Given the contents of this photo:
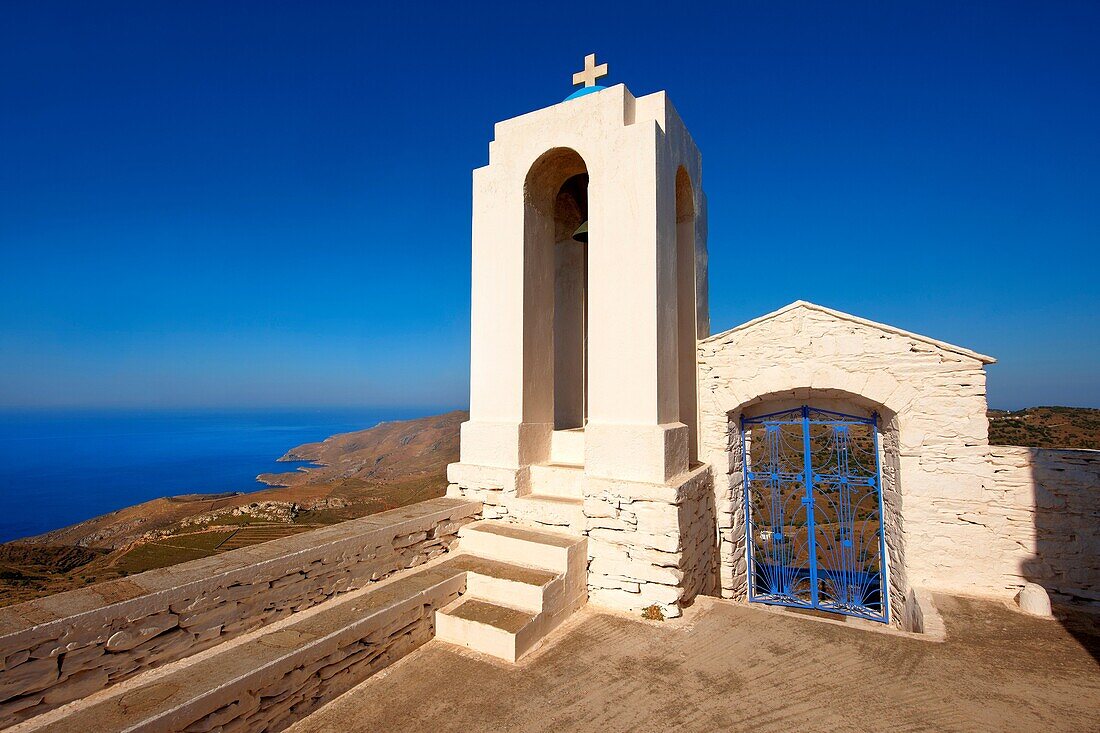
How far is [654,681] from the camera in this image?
3.79 m

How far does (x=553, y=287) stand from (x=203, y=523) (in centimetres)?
533

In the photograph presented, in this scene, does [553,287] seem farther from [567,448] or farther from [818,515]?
[818,515]

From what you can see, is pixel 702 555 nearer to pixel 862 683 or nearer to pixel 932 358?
pixel 862 683

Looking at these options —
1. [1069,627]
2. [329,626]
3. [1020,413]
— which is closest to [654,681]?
[329,626]

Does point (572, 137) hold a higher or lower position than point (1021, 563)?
higher

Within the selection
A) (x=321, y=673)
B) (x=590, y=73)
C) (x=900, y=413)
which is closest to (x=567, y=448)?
(x=321, y=673)

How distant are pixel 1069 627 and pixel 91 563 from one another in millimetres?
10100

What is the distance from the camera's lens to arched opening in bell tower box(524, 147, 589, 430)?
6.14m

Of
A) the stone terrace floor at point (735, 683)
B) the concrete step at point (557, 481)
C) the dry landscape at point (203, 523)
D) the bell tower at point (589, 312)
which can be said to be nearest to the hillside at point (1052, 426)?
the dry landscape at point (203, 523)

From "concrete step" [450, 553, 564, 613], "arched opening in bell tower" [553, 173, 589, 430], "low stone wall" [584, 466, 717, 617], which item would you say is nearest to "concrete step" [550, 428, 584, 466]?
"low stone wall" [584, 466, 717, 617]

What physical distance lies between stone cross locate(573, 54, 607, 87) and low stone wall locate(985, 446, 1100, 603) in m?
6.85

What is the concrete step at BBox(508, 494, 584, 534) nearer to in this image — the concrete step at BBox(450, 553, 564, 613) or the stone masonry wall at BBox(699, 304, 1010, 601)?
the concrete step at BBox(450, 553, 564, 613)

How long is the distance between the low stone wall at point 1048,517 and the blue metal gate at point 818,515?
132 cm

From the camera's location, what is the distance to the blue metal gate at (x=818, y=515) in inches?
283
